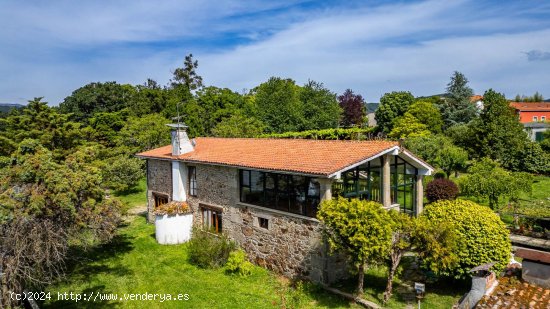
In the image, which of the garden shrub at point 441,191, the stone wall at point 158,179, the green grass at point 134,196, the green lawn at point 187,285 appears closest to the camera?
the green lawn at point 187,285

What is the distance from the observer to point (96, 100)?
63.8 meters

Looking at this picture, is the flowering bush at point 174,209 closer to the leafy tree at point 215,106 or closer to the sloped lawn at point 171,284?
the sloped lawn at point 171,284

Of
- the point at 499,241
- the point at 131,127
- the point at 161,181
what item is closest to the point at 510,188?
the point at 499,241

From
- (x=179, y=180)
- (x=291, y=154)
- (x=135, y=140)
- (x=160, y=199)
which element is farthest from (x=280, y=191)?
(x=135, y=140)

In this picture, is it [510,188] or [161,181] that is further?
[161,181]

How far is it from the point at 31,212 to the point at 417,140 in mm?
30436

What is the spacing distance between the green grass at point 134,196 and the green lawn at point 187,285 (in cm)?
1248

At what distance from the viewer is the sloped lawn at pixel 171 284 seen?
43.1 ft

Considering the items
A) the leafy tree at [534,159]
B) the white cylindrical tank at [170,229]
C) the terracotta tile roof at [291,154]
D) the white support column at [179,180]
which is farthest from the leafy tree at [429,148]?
the white cylindrical tank at [170,229]

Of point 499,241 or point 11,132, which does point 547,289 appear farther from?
point 11,132

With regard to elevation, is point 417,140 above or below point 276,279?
above

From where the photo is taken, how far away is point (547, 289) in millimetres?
9750

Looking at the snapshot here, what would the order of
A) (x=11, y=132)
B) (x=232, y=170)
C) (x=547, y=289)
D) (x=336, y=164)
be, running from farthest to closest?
(x=11, y=132)
(x=232, y=170)
(x=336, y=164)
(x=547, y=289)

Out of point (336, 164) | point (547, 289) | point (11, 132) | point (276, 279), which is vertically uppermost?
point (11, 132)
